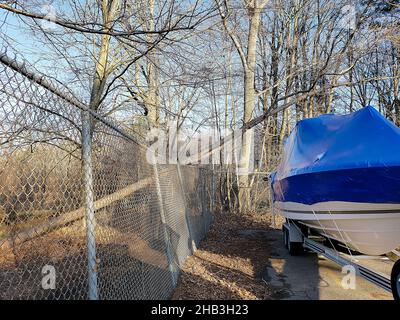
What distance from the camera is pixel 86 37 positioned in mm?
10211

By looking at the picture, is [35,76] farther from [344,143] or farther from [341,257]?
[341,257]

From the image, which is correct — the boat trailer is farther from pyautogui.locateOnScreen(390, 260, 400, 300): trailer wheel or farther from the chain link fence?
the chain link fence

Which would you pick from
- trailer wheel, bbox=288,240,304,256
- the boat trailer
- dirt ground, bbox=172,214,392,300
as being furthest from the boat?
trailer wheel, bbox=288,240,304,256

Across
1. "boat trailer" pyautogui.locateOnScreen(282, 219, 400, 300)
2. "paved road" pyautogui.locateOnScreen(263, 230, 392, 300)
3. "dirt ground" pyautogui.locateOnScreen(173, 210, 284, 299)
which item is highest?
"boat trailer" pyautogui.locateOnScreen(282, 219, 400, 300)

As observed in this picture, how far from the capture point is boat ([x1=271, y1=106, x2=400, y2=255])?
434 cm

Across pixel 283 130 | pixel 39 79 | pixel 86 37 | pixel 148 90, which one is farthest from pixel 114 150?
pixel 283 130

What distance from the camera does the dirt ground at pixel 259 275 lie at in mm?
5344

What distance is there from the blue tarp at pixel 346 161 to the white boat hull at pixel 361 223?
0.42 ft

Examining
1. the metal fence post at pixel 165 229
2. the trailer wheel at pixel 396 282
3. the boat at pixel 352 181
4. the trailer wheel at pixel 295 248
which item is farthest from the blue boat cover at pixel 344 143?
the metal fence post at pixel 165 229

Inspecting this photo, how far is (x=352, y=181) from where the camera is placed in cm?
460

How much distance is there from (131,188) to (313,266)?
4723mm

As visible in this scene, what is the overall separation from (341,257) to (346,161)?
158 centimetres

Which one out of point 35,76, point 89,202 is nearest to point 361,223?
point 89,202

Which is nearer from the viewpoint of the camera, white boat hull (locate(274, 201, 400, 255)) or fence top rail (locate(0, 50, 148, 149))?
fence top rail (locate(0, 50, 148, 149))
